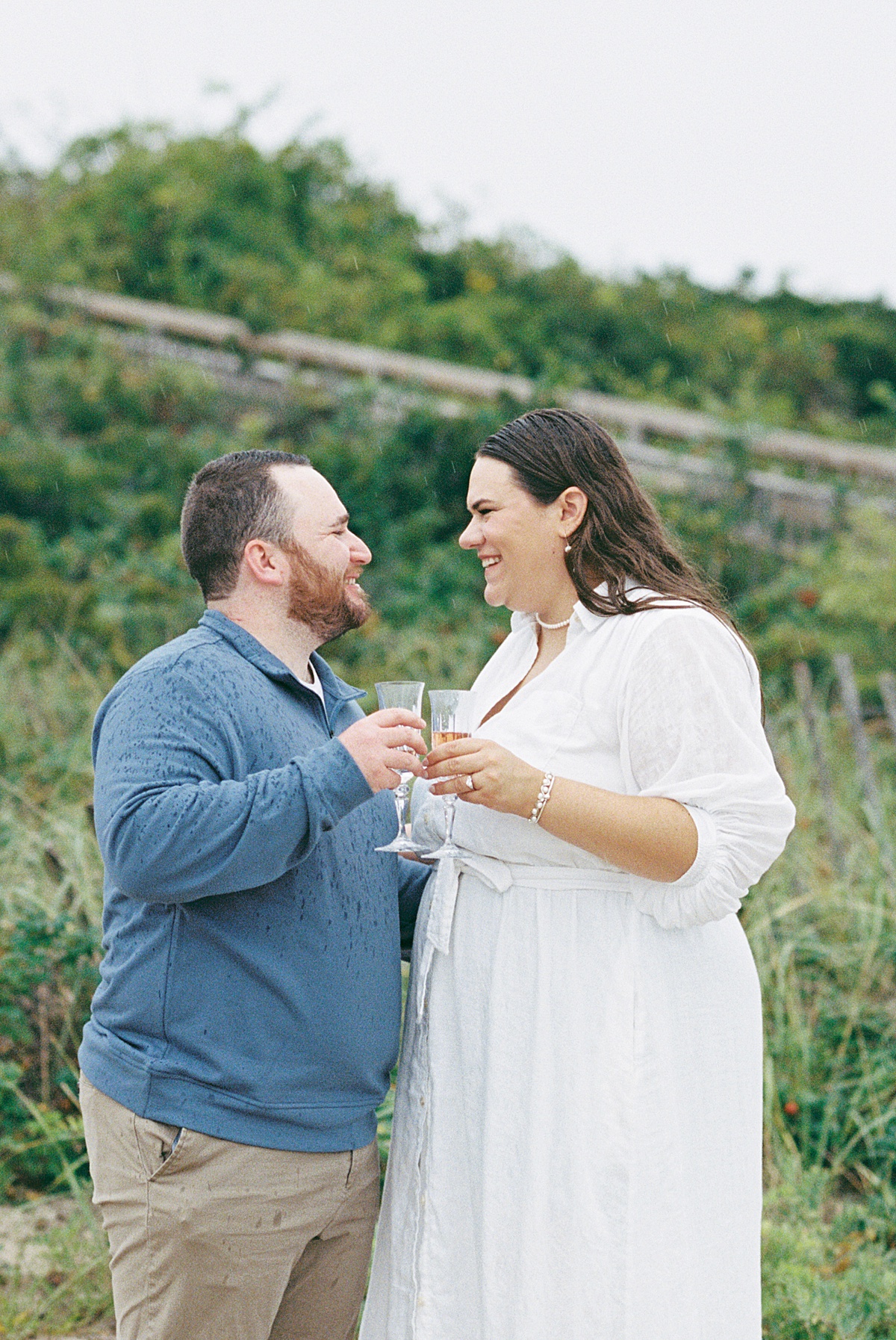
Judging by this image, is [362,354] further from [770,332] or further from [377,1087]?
[377,1087]

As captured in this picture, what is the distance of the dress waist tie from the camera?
8.31 feet

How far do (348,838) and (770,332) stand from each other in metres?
14.1

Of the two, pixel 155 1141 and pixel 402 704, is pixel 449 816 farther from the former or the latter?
pixel 155 1141

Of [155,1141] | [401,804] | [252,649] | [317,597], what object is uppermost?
[317,597]

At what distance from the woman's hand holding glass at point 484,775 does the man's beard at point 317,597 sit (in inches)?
17.7

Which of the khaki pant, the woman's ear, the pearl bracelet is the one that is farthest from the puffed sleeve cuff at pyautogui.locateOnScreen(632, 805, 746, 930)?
the khaki pant

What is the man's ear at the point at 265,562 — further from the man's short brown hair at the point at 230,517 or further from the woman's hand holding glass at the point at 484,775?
the woman's hand holding glass at the point at 484,775

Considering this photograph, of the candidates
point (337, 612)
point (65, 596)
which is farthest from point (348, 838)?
point (65, 596)

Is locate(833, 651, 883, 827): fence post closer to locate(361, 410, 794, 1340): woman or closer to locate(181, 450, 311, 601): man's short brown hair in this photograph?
locate(361, 410, 794, 1340): woman

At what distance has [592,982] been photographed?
2.48 metres

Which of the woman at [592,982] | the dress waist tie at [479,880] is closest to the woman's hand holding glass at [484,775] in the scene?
the woman at [592,982]

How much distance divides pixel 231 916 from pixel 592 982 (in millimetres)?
717

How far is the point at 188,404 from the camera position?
10.7 metres

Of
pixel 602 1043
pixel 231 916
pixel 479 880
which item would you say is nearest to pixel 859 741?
pixel 479 880
